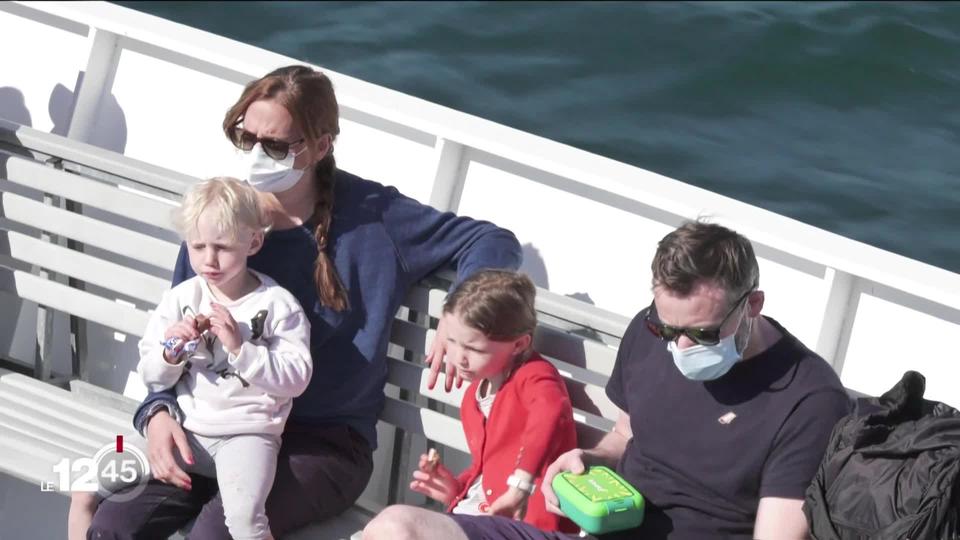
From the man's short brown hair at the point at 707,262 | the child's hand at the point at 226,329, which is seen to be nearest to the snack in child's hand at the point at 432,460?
the child's hand at the point at 226,329

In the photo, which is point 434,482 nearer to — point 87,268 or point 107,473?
point 107,473

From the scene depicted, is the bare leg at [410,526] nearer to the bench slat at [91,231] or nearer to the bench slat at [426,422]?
the bench slat at [426,422]

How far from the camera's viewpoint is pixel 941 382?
397 centimetres

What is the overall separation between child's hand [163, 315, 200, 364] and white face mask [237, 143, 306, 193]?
41 cm

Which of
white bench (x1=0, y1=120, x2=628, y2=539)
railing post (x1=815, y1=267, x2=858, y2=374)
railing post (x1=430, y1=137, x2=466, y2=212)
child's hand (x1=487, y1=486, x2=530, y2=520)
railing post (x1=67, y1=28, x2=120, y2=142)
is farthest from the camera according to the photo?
railing post (x1=67, y1=28, x2=120, y2=142)

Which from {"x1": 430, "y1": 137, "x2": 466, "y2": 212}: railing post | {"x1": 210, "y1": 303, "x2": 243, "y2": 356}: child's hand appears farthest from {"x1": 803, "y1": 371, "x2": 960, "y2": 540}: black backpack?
{"x1": 430, "y1": 137, "x2": 466, "y2": 212}: railing post

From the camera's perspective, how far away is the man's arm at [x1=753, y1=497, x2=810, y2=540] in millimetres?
3238

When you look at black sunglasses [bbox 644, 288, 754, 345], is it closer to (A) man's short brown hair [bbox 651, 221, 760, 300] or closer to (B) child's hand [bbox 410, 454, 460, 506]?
(A) man's short brown hair [bbox 651, 221, 760, 300]

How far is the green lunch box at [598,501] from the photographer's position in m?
3.35

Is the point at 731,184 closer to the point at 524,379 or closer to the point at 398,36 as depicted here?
the point at 398,36

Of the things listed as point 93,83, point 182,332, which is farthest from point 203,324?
point 93,83

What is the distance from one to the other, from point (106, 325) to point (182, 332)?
3.01 ft

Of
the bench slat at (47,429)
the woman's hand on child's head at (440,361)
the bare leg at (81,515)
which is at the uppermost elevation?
the woman's hand on child's head at (440,361)

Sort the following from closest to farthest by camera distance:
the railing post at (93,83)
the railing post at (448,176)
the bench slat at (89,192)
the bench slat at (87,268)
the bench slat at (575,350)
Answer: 1. the bench slat at (575,350)
2. the bench slat at (89,192)
3. the bench slat at (87,268)
4. the railing post at (448,176)
5. the railing post at (93,83)
